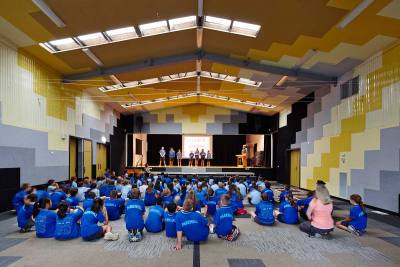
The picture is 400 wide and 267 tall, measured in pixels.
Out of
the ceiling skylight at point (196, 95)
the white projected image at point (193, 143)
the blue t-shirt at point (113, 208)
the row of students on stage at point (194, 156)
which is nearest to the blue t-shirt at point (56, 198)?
the blue t-shirt at point (113, 208)

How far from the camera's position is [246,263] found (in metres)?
4.29

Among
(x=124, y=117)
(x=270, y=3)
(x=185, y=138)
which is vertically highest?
(x=270, y=3)

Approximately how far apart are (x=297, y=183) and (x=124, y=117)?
12129 mm

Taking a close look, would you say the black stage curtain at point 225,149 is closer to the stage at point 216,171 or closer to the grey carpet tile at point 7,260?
the stage at point 216,171

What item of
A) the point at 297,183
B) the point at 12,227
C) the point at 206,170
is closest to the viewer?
the point at 12,227

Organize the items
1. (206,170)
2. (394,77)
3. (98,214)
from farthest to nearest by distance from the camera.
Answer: (206,170) < (394,77) < (98,214)

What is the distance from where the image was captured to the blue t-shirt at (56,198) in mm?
7395

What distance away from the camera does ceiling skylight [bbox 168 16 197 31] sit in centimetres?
841

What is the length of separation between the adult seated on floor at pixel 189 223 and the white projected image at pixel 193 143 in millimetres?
17692

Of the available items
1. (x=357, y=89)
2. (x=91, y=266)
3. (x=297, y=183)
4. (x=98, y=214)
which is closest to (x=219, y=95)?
(x=297, y=183)

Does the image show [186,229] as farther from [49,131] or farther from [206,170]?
[206,170]

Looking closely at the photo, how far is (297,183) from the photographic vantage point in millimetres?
15797

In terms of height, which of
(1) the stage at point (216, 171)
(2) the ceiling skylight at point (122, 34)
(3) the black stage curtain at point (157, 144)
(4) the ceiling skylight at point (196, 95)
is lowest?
(1) the stage at point (216, 171)

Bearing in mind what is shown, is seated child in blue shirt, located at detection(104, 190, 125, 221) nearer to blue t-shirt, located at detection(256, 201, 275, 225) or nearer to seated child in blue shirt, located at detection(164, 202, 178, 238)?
seated child in blue shirt, located at detection(164, 202, 178, 238)
